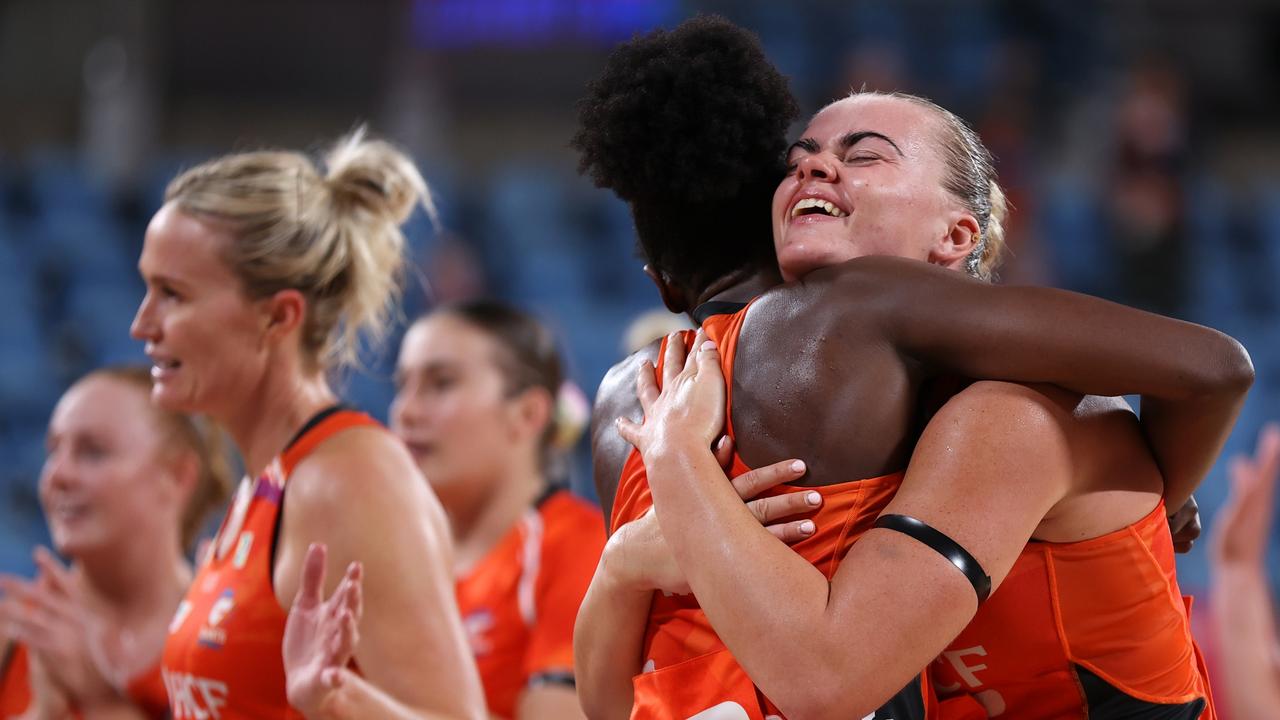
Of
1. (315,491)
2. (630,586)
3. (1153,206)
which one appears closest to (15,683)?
(315,491)

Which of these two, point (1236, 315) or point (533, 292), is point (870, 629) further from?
point (1236, 315)

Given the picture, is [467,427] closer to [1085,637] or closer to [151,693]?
[151,693]

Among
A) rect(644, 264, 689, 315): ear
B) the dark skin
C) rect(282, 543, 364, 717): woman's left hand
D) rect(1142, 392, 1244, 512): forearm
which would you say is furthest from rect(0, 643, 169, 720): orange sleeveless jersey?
rect(1142, 392, 1244, 512): forearm

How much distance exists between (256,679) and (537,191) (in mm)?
7550

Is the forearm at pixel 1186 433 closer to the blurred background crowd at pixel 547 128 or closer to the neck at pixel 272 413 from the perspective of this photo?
the neck at pixel 272 413

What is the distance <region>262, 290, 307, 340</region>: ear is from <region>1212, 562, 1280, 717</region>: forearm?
7.17ft

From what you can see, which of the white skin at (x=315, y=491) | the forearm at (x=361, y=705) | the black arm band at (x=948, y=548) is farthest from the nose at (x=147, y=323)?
the black arm band at (x=948, y=548)

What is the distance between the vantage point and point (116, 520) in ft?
11.5

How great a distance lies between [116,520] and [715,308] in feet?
6.74

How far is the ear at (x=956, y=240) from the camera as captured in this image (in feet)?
6.88

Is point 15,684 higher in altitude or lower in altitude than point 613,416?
lower

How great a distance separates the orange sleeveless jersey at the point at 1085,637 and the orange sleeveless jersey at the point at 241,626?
129 cm

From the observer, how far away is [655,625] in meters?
2.07

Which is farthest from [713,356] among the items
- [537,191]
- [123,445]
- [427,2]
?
[427,2]
